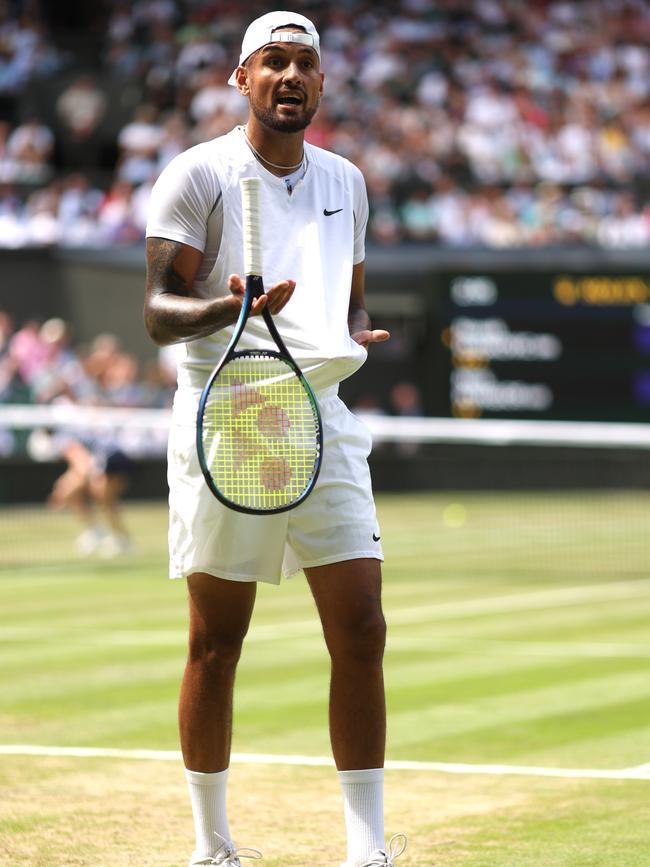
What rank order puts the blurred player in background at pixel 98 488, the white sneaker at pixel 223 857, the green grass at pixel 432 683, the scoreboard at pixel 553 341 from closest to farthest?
the white sneaker at pixel 223 857 < the green grass at pixel 432 683 < the blurred player in background at pixel 98 488 < the scoreboard at pixel 553 341

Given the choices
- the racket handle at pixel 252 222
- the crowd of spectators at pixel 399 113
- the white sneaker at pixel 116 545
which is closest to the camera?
the racket handle at pixel 252 222

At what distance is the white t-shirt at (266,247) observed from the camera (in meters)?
4.39

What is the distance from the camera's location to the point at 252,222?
13.8 ft

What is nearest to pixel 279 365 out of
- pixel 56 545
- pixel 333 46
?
pixel 56 545

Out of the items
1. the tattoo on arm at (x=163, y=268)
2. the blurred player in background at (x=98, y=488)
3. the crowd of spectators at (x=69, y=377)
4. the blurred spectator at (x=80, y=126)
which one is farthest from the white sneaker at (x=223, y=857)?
the blurred spectator at (x=80, y=126)

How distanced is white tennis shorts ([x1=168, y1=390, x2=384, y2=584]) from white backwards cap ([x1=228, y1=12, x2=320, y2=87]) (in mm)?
919

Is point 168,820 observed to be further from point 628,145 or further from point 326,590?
point 628,145

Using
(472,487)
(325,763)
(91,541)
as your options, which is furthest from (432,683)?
(472,487)

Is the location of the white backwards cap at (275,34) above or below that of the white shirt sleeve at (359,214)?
above

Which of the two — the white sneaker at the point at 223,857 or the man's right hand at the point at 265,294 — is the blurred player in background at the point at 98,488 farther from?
the man's right hand at the point at 265,294

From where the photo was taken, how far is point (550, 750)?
6.64 m

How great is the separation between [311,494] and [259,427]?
241mm

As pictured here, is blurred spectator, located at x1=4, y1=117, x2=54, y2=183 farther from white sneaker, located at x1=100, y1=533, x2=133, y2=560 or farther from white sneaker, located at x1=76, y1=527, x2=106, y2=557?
white sneaker, located at x1=100, y1=533, x2=133, y2=560

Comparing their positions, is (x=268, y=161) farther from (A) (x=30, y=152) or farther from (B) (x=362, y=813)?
(A) (x=30, y=152)
